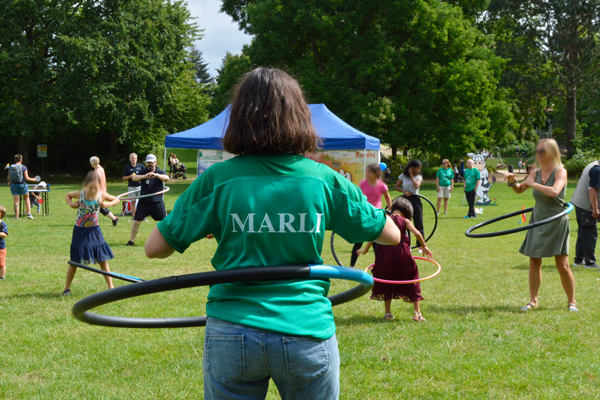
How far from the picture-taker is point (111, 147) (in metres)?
41.0

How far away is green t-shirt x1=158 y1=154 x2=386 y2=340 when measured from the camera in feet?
6.46

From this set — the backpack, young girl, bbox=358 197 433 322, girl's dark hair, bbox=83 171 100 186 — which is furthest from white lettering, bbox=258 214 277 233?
the backpack

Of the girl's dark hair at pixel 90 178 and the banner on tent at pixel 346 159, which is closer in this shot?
the girl's dark hair at pixel 90 178

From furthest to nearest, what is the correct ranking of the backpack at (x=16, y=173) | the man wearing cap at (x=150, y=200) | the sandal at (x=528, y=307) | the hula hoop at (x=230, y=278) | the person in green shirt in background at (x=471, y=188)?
the person in green shirt in background at (x=471, y=188), the backpack at (x=16, y=173), the man wearing cap at (x=150, y=200), the sandal at (x=528, y=307), the hula hoop at (x=230, y=278)

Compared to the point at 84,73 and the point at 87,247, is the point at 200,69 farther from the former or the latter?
the point at 87,247

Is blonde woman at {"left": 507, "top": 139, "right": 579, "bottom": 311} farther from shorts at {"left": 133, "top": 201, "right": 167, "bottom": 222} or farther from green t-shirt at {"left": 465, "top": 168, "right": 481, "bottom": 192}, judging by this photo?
green t-shirt at {"left": 465, "top": 168, "right": 481, "bottom": 192}

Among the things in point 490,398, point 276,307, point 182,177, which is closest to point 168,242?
point 276,307

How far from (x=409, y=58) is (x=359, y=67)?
3.52m

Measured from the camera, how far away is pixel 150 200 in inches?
491

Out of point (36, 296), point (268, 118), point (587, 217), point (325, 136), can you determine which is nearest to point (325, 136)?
point (325, 136)

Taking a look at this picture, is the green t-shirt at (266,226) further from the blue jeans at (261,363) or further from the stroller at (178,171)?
the stroller at (178,171)

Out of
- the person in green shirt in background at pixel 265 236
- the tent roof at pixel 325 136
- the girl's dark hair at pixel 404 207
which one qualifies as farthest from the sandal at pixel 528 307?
the tent roof at pixel 325 136

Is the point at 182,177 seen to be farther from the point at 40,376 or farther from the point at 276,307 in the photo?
the point at 276,307

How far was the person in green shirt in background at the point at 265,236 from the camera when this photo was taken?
1.96 m
